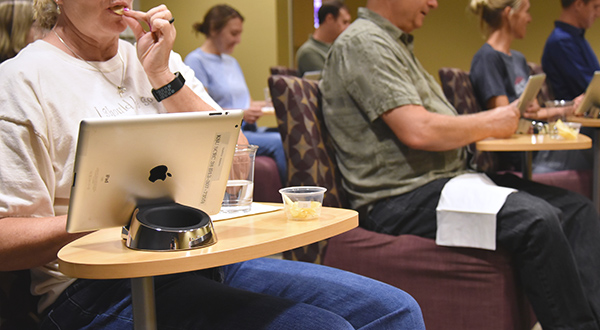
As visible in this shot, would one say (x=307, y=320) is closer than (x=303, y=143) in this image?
Yes

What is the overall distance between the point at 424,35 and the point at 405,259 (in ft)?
17.6

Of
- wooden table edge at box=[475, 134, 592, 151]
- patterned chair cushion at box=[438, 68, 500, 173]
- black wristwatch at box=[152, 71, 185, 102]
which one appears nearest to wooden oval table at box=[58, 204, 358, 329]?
black wristwatch at box=[152, 71, 185, 102]

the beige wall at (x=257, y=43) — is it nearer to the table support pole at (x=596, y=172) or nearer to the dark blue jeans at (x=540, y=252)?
the table support pole at (x=596, y=172)

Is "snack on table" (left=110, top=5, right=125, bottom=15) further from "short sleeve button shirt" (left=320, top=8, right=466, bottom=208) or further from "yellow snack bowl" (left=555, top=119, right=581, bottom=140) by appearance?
"yellow snack bowl" (left=555, top=119, right=581, bottom=140)

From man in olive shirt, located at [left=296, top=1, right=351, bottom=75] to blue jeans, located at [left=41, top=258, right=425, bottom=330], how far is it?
11.8 ft

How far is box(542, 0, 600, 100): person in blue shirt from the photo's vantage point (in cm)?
345

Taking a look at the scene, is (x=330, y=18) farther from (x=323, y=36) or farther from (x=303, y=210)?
(x=303, y=210)

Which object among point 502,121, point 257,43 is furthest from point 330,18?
point 502,121

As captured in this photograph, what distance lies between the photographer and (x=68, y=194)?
107 centimetres

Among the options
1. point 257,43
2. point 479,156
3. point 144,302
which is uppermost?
point 257,43

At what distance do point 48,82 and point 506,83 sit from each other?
2.49m

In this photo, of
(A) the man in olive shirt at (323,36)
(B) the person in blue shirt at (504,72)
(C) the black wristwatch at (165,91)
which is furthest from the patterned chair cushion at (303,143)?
(A) the man in olive shirt at (323,36)

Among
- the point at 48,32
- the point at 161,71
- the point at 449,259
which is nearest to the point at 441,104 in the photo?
the point at 449,259

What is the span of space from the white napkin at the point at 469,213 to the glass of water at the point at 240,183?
829 mm
